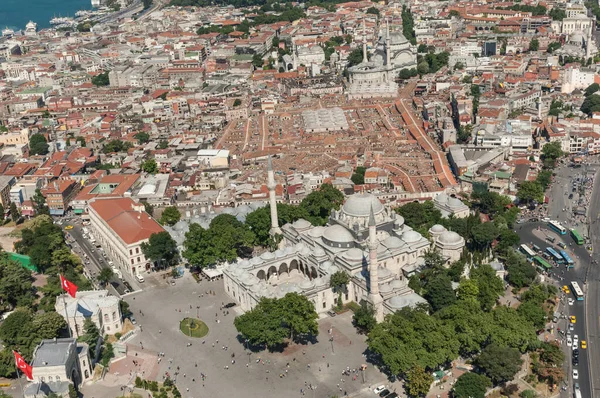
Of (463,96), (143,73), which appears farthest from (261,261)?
(143,73)

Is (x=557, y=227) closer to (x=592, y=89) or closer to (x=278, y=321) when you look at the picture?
(x=278, y=321)

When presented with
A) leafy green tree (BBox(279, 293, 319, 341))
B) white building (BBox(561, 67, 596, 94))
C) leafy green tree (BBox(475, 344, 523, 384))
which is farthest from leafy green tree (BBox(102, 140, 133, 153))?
white building (BBox(561, 67, 596, 94))

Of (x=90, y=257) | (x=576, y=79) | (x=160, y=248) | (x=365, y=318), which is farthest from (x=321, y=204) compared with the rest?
(x=576, y=79)

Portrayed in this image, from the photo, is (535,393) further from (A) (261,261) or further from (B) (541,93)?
(B) (541,93)

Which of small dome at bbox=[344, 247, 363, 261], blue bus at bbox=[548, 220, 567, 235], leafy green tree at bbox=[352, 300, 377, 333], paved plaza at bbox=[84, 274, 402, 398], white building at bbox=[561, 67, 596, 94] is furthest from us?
white building at bbox=[561, 67, 596, 94]

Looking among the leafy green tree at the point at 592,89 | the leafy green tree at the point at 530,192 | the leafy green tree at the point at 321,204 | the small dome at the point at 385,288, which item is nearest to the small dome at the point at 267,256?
the leafy green tree at the point at 321,204

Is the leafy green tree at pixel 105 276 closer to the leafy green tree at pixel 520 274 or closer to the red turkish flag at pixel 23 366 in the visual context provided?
the red turkish flag at pixel 23 366

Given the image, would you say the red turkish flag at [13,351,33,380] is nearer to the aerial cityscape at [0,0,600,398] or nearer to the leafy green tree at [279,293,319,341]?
the aerial cityscape at [0,0,600,398]
